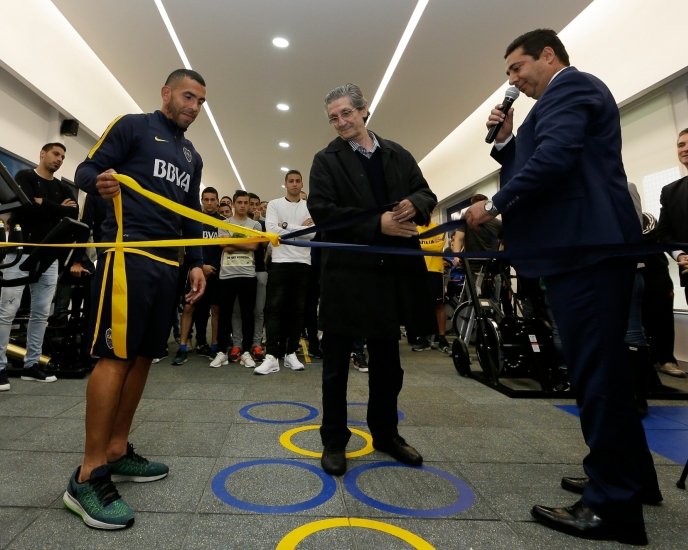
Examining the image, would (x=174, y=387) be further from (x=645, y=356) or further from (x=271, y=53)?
(x=271, y=53)

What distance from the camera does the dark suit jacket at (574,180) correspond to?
3.95 ft

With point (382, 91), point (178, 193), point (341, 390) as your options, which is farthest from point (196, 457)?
point (382, 91)

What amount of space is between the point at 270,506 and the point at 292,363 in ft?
7.64

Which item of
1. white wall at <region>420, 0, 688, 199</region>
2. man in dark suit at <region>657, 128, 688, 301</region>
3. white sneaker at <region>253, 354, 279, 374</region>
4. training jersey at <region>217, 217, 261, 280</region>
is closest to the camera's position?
man in dark suit at <region>657, 128, 688, 301</region>

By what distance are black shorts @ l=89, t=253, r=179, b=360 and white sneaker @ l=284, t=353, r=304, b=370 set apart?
2.17 meters

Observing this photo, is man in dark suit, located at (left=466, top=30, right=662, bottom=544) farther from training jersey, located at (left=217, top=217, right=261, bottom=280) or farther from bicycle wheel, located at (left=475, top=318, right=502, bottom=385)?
training jersey, located at (left=217, top=217, right=261, bottom=280)

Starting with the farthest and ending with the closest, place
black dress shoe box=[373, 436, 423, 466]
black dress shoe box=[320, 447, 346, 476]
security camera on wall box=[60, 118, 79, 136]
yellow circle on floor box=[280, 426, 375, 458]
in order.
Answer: security camera on wall box=[60, 118, 79, 136] < yellow circle on floor box=[280, 426, 375, 458] < black dress shoe box=[373, 436, 423, 466] < black dress shoe box=[320, 447, 346, 476]

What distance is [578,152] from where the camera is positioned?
1208mm

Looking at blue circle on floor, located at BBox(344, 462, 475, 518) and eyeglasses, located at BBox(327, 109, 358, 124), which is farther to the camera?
eyeglasses, located at BBox(327, 109, 358, 124)

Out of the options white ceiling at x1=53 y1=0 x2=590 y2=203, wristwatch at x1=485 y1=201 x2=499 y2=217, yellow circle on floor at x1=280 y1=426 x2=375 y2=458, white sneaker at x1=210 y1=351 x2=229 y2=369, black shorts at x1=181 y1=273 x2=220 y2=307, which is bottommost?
Result: yellow circle on floor at x1=280 y1=426 x2=375 y2=458

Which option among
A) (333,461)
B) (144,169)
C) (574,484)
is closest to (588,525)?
(574,484)

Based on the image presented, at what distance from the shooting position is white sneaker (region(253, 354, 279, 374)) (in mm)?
3334

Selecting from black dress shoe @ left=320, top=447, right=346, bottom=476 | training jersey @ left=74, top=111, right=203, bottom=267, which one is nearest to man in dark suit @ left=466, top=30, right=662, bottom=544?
black dress shoe @ left=320, top=447, right=346, bottom=476

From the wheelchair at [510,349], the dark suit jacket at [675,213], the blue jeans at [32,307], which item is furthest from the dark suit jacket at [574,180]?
the blue jeans at [32,307]
